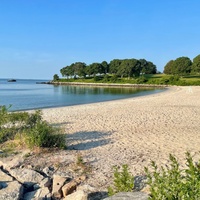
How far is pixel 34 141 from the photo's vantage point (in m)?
8.22

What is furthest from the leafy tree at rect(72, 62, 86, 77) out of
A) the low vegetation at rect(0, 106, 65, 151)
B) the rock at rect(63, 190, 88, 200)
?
the rock at rect(63, 190, 88, 200)

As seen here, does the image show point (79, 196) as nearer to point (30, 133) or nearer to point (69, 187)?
point (69, 187)

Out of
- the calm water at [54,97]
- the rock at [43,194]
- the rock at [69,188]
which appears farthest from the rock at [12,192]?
the calm water at [54,97]

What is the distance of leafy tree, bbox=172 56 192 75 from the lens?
361 feet

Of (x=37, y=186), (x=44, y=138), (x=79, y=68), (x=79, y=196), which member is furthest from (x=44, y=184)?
(x=79, y=68)

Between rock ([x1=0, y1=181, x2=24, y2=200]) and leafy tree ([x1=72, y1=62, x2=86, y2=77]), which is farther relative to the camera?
leafy tree ([x1=72, y1=62, x2=86, y2=77])

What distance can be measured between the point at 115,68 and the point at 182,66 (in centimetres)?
3725

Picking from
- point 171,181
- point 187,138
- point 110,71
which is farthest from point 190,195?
point 110,71

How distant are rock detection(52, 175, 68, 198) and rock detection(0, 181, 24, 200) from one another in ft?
2.17

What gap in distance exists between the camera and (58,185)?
5594 mm

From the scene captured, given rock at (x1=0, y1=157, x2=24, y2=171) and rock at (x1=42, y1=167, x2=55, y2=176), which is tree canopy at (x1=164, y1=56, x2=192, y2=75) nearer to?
rock at (x1=0, y1=157, x2=24, y2=171)

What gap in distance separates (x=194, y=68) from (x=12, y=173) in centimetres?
10679

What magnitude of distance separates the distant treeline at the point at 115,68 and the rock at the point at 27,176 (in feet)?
380

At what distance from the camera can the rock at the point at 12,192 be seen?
509 cm
